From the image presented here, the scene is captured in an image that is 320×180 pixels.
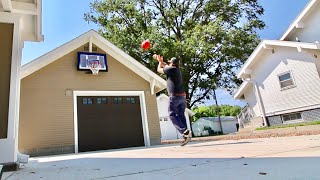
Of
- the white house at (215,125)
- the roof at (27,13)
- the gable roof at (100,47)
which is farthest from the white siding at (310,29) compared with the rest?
the white house at (215,125)

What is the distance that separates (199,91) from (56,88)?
1646cm

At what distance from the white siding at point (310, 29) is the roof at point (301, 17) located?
166 mm

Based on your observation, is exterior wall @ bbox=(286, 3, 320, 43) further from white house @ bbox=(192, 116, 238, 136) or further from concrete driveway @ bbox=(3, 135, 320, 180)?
white house @ bbox=(192, 116, 238, 136)

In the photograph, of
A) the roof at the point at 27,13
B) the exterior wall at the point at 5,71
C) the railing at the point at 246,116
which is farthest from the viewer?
the railing at the point at 246,116

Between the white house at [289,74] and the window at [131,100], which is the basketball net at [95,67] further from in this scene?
the white house at [289,74]

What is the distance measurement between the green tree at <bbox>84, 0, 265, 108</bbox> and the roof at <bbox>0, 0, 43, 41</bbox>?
48.5 ft

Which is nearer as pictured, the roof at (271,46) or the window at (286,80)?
the roof at (271,46)

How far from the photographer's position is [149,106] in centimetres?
1057

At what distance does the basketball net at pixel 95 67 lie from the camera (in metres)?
9.80

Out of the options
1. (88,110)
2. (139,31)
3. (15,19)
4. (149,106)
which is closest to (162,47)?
(139,31)

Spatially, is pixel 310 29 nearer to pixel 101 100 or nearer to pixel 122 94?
pixel 122 94

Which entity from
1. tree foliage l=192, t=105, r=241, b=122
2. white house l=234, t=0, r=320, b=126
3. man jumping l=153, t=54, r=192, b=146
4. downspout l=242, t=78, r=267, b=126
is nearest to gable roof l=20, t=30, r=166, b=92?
man jumping l=153, t=54, r=192, b=146

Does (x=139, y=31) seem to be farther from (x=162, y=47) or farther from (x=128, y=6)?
(x=162, y=47)

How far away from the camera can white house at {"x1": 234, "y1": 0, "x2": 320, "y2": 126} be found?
13398mm
